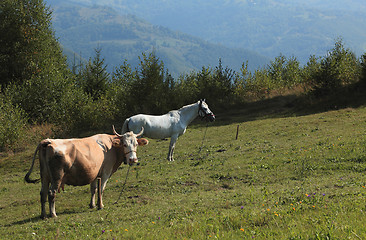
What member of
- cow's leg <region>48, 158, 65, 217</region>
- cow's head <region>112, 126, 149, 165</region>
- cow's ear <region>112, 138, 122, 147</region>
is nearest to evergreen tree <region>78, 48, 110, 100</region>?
cow's ear <region>112, 138, 122, 147</region>

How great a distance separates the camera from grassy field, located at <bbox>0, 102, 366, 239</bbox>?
8922mm

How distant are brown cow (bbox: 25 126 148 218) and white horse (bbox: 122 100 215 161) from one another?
7654 mm

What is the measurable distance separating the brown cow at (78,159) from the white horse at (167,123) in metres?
7.65

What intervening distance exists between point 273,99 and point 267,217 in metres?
47.0

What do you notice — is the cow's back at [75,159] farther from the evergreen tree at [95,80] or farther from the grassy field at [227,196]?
the evergreen tree at [95,80]

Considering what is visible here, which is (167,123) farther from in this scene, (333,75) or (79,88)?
(333,75)

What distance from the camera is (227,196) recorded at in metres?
14.0

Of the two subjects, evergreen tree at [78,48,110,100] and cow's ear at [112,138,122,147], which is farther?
evergreen tree at [78,48,110,100]

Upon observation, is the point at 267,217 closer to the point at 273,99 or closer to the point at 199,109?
the point at 199,109

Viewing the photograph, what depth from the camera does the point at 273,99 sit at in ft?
179

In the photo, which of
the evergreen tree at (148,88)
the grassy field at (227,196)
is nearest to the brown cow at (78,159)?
the grassy field at (227,196)

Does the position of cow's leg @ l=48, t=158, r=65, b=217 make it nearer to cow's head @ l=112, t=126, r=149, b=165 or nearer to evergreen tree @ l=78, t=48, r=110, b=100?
cow's head @ l=112, t=126, r=149, b=165

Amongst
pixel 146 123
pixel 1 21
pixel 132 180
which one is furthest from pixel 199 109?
pixel 1 21

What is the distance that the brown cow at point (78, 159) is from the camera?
1194 cm
